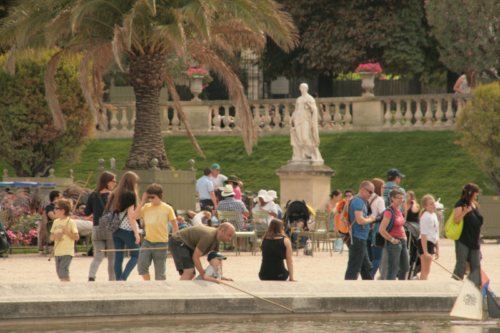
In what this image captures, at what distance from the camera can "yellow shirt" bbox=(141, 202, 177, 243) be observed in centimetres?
898

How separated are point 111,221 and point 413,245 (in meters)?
4.04

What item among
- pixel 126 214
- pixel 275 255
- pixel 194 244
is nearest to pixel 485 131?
pixel 275 255

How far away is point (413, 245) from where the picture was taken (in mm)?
10367

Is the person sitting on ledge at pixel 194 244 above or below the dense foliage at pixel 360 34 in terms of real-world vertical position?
below

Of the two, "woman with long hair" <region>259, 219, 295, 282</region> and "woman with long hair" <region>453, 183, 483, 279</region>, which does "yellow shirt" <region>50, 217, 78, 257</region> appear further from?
"woman with long hair" <region>453, 183, 483, 279</region>

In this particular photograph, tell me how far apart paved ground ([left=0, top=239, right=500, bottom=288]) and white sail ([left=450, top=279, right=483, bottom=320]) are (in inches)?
34.6

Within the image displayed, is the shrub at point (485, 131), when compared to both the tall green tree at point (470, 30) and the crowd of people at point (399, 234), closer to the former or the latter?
the tall green tree at point (470, 30)

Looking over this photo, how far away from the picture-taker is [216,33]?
16938 millimetres

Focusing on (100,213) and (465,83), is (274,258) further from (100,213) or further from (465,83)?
(465,83)

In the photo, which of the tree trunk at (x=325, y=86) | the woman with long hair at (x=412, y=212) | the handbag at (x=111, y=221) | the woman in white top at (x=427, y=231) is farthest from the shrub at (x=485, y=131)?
the tree trunk at (x=325, y=86)

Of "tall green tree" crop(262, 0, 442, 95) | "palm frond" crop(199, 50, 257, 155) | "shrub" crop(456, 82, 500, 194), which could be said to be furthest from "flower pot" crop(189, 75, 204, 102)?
"shrub" crop(456, 82, 500, 194)

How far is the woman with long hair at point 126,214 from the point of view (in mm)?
9109

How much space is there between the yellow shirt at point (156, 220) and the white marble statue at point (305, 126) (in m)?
9.23

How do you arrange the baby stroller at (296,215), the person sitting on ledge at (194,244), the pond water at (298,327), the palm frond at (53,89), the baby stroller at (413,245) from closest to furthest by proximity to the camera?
1. the pond water at (298,327)
2. the person sitting on ledge at (194,244)
3. the baby stroller at (413,245)
4. the baby stroller at (296,215)
5. the palm frond at (53,89)
